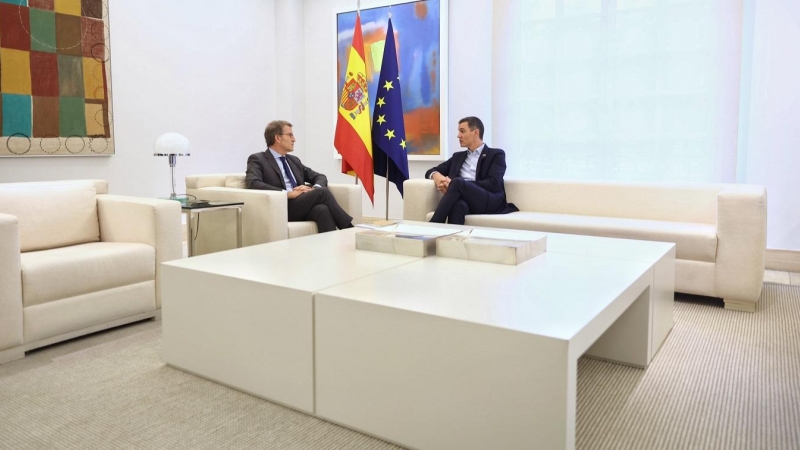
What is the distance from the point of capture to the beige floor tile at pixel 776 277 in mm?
4176

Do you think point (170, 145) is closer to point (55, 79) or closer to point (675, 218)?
point (55, 79)

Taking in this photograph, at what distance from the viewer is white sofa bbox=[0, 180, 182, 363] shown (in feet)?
8.59

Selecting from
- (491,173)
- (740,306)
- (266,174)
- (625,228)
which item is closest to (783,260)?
(740,306)

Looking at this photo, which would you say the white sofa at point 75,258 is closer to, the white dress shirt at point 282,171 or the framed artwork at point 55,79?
the white dress shirt at point 282,171

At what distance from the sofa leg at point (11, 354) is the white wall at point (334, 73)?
171 inches

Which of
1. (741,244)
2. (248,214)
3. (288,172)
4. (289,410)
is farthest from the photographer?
(288,172)

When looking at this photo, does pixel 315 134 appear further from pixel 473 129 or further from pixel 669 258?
pixel 669 258

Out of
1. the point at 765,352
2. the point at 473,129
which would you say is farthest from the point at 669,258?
the point at 473,129

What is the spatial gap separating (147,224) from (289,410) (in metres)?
1.61

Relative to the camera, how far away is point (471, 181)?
4.59 m

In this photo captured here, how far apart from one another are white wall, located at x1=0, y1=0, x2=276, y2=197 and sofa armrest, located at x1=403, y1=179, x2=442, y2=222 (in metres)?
2.46

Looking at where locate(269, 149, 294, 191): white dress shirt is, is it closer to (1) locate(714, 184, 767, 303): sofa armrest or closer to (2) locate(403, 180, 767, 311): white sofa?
(2) locate(403, 180, 767, 311): white sofa

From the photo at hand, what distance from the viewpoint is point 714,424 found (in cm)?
201

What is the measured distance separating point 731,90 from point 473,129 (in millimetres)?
2066
